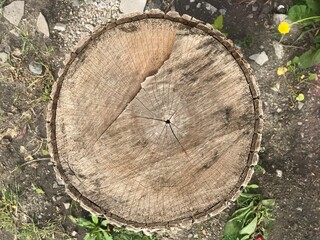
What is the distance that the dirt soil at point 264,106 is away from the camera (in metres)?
3.43

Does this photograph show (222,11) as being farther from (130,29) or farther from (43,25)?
(43,25)

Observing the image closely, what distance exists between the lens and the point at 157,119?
8.16 ft

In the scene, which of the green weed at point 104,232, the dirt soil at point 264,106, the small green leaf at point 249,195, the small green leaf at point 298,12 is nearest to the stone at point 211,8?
the dirt soil at point 264,106

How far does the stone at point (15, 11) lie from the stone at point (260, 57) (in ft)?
5.08

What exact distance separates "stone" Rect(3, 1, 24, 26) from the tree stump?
45.6 inches

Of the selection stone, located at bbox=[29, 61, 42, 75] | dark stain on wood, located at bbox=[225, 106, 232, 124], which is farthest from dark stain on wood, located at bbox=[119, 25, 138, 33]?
stone, located at bbox=[29, 61, 42, 75]

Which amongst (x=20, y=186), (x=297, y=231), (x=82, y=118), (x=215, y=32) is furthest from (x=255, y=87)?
(x=20, y=186)

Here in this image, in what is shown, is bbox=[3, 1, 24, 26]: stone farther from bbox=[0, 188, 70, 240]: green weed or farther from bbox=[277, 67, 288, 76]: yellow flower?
bbox=[277, 67, 288, 76]: yellow flower

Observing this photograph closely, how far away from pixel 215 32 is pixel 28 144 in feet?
5.38

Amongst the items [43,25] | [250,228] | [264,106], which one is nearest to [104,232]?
[250,228]

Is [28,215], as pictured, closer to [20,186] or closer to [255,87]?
[20,186]

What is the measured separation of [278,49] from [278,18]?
196mm

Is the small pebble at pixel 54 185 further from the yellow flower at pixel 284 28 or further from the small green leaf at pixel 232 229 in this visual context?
the yellow flower at pixel 284 28

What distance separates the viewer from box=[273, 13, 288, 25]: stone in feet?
11.1
